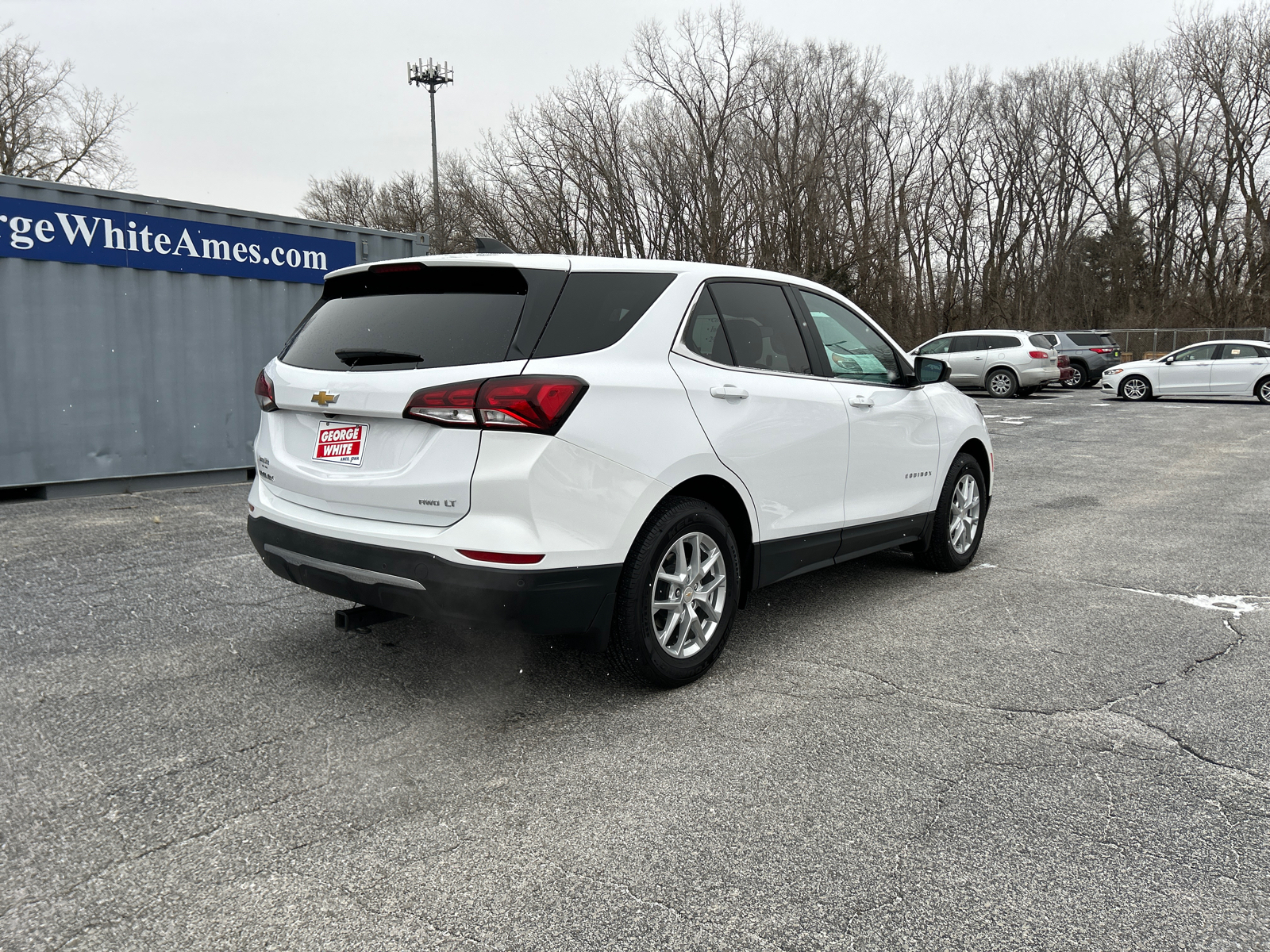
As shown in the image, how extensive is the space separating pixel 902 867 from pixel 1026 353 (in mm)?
23975

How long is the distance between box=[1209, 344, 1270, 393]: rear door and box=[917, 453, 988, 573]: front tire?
67.6ft

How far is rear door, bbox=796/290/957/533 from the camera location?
186 inches

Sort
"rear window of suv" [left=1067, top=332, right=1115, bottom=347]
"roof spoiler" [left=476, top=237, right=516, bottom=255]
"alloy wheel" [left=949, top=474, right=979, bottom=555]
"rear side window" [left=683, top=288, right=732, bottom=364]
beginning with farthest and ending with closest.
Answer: "rear window of suv" [left=1067, top=332, right=1115, bottom=347] < "alloy wheel" [left=949, top=474, right=979, bottom=555] < "rear side window" [left=683, top=288, right=732, bottom=364] < "roof spoiler" [left=476, top=237, right=516, bottom=255]

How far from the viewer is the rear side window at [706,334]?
3844mm

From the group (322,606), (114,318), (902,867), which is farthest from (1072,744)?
(114,318)

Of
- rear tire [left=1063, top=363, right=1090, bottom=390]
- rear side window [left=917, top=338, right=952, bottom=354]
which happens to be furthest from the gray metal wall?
rear tire [left=1063, top=363, right=1090, bottom=390]

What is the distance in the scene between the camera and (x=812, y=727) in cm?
341

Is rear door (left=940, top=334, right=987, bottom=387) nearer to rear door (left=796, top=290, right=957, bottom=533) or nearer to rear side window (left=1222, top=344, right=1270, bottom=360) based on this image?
rear side window (left=1222, top=344, right=1270, bottom=360)

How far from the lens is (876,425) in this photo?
16.0ft

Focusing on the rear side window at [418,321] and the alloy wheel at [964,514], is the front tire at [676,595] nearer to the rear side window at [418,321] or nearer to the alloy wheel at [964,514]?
the rear side window at [418,321]

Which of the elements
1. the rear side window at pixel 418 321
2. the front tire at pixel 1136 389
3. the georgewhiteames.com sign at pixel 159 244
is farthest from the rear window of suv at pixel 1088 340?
the rear side window at pixel 418 321

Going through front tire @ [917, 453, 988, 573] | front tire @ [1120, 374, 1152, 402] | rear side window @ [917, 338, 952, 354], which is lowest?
front tire @ [917, 453, 988, 573]

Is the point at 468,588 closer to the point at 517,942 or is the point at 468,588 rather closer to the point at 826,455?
the point at 517,942

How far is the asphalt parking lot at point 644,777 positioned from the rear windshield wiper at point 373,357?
1320 mm
